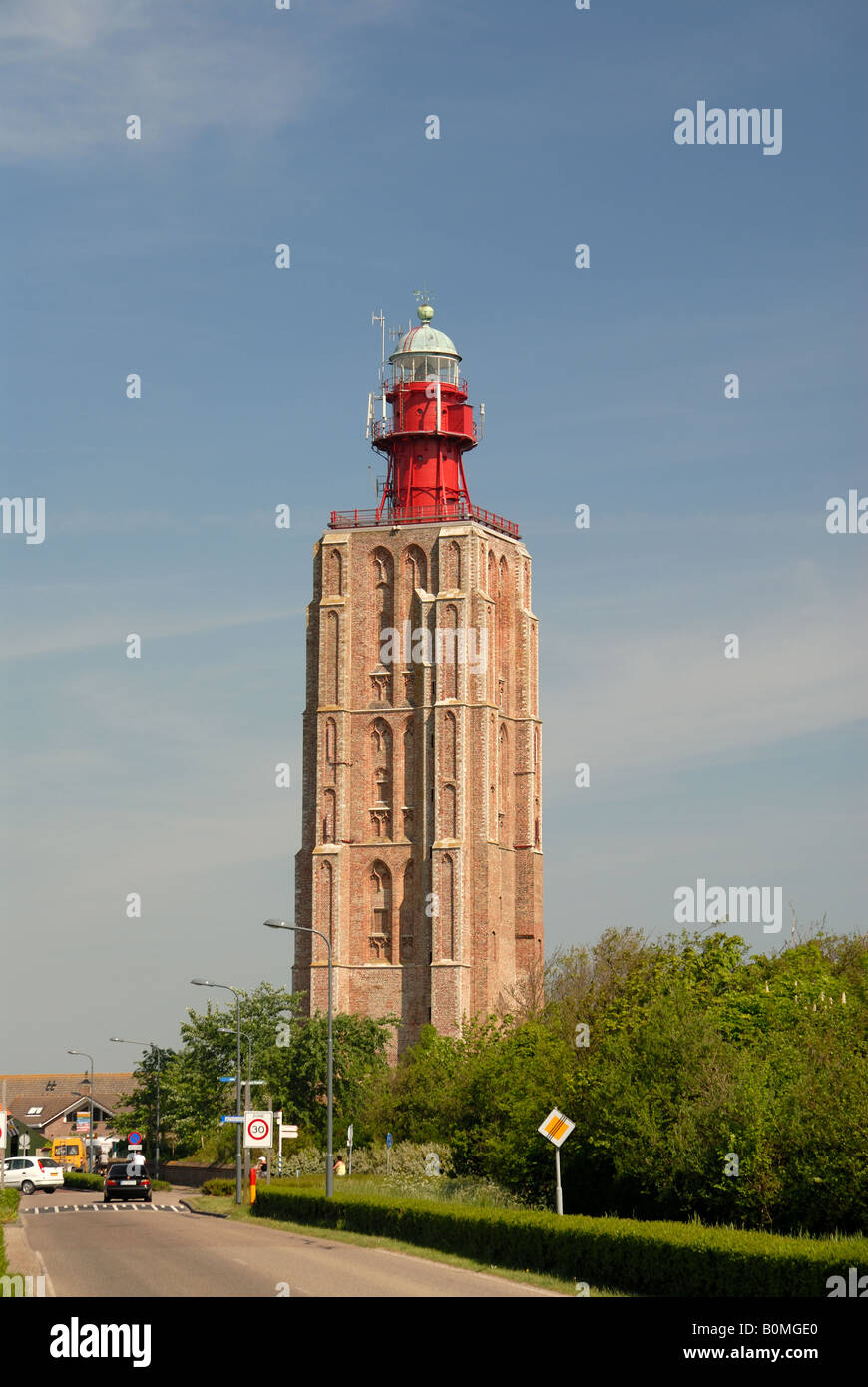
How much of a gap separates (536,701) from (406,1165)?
50.2 metres

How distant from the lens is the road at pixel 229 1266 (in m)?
25.9

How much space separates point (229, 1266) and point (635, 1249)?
813cm

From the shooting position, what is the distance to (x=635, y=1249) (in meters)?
26.1

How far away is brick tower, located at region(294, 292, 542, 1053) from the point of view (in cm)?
9288

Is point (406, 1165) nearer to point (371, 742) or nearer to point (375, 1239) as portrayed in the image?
point (375, 1239)

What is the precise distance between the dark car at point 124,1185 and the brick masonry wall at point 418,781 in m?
27.1

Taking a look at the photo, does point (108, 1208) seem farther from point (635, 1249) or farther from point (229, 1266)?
point (635, 1249)

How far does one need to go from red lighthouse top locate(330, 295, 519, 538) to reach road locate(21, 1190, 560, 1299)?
5697 cm

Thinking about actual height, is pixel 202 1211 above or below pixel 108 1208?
above

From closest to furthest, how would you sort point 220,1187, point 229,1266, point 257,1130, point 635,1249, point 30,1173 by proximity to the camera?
point 635,1249
point 229,1266
point 257,1130
point 220,1187
point 30,1173

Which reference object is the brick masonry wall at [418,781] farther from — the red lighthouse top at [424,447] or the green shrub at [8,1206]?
the green shrub at [8,1206]

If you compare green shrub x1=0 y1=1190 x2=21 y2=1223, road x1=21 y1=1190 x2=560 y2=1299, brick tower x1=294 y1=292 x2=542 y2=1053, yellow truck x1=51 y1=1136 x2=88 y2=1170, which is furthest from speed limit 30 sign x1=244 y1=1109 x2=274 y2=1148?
yellow truck x1=51 y1=1136 x2=88 y2=1170

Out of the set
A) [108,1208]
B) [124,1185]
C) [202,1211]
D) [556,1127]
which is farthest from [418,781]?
[556,1127]
